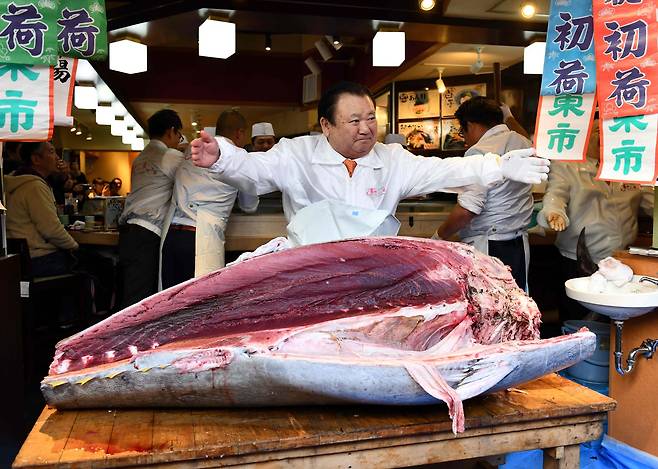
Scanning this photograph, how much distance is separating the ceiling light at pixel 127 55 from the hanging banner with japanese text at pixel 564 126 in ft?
13.9

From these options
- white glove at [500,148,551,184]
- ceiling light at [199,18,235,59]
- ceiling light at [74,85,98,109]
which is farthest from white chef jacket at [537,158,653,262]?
ceiling light at [74,85,98,109]

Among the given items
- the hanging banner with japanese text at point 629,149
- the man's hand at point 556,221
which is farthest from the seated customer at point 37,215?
the hanging banner with japanese text at point 629,149

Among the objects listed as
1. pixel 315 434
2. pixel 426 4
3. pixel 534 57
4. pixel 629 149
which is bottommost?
pixel 315 434

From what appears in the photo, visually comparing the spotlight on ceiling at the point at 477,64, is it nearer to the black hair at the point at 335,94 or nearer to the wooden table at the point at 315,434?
the black hair at the point at 335,94

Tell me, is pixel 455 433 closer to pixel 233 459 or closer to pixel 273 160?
pixel 233 459

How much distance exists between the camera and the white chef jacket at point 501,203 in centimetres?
416

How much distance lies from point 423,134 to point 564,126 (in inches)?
239

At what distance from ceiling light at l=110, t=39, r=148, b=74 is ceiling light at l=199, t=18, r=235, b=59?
0.89 meters

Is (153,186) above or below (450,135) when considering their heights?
below

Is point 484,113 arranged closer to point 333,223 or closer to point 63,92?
point 333,223

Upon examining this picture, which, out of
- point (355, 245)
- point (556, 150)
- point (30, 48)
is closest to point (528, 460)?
point (556, 150)

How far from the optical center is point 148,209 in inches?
187

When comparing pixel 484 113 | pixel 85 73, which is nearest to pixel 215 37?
pixel 484 113

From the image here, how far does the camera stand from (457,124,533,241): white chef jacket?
4.16 metres
